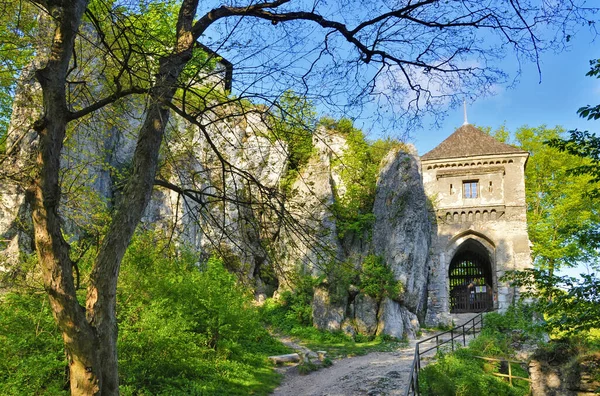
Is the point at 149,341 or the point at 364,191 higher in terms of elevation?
the point at 364,191

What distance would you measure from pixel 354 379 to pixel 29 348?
7.87 metres

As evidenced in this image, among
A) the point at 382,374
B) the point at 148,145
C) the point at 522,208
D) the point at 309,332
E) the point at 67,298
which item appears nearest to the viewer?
the point at 67,298

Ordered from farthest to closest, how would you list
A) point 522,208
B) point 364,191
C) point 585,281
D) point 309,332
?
point 522,208 → point 364,191 → point 309,332 → point 585,281

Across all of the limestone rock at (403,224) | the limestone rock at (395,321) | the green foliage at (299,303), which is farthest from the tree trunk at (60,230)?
the limestone rock at (403,224)

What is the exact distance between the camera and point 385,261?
75.4ft

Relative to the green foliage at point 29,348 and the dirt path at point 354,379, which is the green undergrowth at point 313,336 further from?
the green foliage at point 29,348

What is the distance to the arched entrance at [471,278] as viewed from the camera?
3022cm

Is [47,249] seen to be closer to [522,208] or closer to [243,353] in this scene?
[243,353]

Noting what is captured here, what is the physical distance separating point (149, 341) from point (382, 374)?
6575 mm

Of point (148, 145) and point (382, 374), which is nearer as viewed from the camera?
point (148, 145)

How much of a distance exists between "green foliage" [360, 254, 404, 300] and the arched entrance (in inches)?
393

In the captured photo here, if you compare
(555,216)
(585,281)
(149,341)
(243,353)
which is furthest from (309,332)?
(555,216)

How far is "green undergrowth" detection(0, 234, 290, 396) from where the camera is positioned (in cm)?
731

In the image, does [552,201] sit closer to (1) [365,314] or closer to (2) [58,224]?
(1) [365,314]
